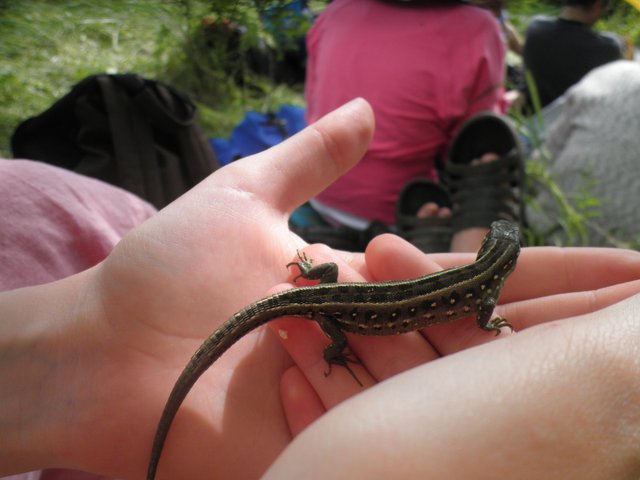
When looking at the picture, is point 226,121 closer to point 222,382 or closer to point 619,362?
point 222,382

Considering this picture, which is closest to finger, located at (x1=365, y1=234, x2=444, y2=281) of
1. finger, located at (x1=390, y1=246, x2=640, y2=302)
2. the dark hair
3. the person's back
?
finger, located at (x1=390, y1=246, x2=640, y2=302)

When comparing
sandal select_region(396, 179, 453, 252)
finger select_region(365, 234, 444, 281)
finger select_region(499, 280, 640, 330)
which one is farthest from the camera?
sandal select_region(396, 179, 453, 252)

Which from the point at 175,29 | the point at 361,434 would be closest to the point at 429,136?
the point at 175,29

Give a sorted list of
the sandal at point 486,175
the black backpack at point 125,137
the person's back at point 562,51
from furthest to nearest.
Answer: the person's back at point 562,51 < the sandal at point 486,175 < the black backpack at point 125,137

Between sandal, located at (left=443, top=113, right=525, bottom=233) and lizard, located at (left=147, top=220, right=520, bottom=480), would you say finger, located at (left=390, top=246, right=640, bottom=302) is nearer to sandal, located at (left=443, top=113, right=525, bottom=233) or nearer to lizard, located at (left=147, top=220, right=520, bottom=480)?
lizard, located at (left=147, top=220, right=520, bottom=480)

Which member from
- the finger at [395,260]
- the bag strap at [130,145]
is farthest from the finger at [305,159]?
the bag strap at [130,145]

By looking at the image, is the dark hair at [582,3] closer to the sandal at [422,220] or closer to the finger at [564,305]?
the sandal at [422,220]

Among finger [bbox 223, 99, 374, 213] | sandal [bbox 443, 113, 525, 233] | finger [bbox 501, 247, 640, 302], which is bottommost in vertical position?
sandal [bbox 443, 113, 525, 233]
